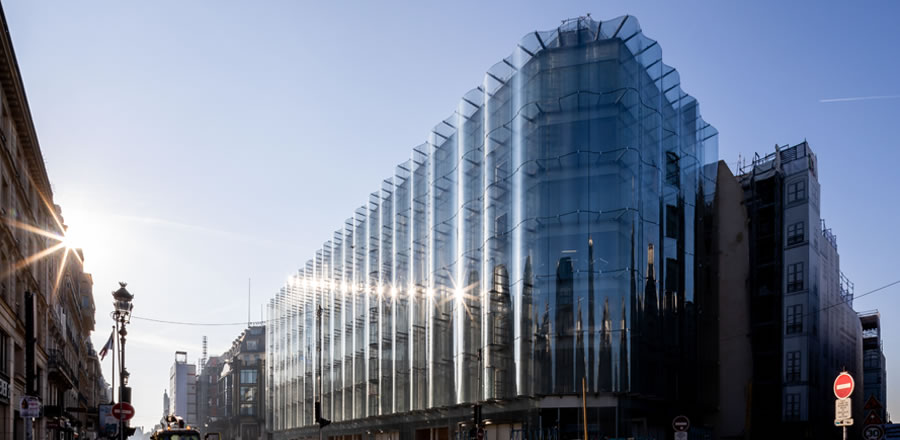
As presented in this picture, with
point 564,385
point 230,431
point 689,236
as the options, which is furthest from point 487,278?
point 230,431

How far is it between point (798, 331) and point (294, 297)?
5335cm

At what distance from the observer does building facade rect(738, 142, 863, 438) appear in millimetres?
52344

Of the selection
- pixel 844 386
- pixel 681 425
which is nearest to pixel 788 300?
pixel 681 425

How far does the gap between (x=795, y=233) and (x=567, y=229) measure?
1937 centimetres

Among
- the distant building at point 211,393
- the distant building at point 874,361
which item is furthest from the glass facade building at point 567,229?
the distant building at point 211,393

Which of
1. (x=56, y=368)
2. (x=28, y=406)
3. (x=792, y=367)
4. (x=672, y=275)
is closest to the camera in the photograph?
(x=28, y=406)

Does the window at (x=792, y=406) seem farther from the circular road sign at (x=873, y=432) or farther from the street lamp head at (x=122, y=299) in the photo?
the street lamp head at (x=122, y=299)

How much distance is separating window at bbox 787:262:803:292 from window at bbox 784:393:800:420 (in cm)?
638

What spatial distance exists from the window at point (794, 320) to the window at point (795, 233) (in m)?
3.98

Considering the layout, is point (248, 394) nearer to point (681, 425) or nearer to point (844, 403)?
point (681, 425)

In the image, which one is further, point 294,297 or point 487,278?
point 294,297

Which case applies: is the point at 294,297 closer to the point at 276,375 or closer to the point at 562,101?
the point at 276,375

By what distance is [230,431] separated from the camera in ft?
488

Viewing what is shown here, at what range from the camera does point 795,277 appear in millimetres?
53250
